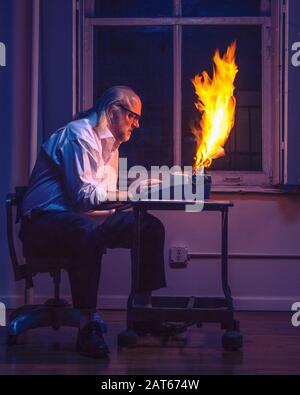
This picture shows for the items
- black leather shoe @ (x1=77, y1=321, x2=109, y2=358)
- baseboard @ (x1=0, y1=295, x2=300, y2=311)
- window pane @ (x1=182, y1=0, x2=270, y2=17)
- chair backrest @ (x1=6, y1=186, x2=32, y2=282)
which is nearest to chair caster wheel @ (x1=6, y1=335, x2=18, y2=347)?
chair backrest @ (x1=6, y1=186, x2=32, y2=282)

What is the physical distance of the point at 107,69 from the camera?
5000 mm

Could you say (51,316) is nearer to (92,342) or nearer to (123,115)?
(92,342)

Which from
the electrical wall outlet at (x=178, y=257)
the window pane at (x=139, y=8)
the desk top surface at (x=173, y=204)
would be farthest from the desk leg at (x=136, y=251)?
the window pane at (x=139, y=8)

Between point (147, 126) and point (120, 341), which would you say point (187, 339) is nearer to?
point (120, 341)

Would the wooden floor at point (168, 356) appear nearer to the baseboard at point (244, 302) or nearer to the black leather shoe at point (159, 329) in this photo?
the black leather shoe at point (159, 329)

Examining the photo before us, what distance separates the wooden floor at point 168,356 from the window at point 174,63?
4.54 ft

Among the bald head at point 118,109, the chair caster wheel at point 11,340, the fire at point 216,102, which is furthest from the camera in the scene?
the fire at point 216,102

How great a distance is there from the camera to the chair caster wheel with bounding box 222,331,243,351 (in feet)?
11.1

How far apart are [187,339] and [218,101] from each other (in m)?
1.65

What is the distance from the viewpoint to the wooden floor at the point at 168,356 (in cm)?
295

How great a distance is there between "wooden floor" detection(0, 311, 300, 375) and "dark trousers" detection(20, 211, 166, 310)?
0.29m

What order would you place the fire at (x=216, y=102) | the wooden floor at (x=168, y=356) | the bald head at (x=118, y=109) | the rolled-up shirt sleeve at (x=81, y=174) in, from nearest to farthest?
1. the wooden floor at (x=168, y=356)
2. the rolled-up shirt sleeve at (x=81, y=174)
3. the bald head at (x=118, y=109)
4. the fire at (x=216, y=102)

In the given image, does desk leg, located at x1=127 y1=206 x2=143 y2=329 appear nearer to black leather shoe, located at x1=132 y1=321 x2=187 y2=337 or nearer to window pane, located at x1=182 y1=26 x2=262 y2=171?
black leather shoe, located at x1=132 y1=321 x2=187 y2=337

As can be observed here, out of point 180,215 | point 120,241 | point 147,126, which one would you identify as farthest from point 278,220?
point 120,241
